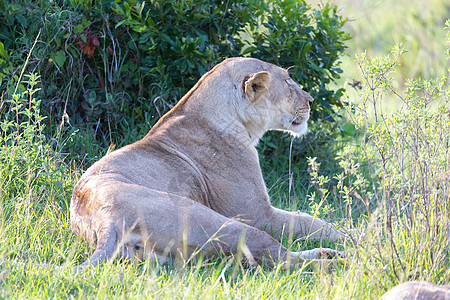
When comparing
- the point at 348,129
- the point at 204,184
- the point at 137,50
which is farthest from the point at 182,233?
the point at 348,129

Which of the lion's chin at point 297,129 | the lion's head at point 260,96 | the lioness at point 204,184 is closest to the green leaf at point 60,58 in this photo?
the lioness at point 204,184

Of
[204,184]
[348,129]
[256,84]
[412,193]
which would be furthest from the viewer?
[348,129]

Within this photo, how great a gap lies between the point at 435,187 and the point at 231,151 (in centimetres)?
151

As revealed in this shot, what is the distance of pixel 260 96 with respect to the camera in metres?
4.27

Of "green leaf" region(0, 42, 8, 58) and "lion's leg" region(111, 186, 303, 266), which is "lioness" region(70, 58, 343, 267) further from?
"green leaf" region(0, 42, 8, 58)

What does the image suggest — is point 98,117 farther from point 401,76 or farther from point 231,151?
point 401,76

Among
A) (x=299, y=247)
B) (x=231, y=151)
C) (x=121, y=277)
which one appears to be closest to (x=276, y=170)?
(x=231, y=151)

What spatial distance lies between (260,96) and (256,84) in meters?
0.10

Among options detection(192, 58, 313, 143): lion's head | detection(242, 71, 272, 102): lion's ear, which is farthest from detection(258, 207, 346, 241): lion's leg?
detection(242, 71, 272, 102): lion's ear

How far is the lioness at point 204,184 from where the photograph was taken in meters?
3.20

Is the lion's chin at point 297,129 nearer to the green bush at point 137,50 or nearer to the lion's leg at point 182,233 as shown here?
the green bush at point 137,50

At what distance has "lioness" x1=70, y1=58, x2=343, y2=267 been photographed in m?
3.20

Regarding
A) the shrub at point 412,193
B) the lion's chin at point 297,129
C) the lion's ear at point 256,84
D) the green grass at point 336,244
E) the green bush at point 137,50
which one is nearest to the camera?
the green grass at point 336,244

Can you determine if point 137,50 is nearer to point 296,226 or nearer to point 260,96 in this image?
point 260,96
